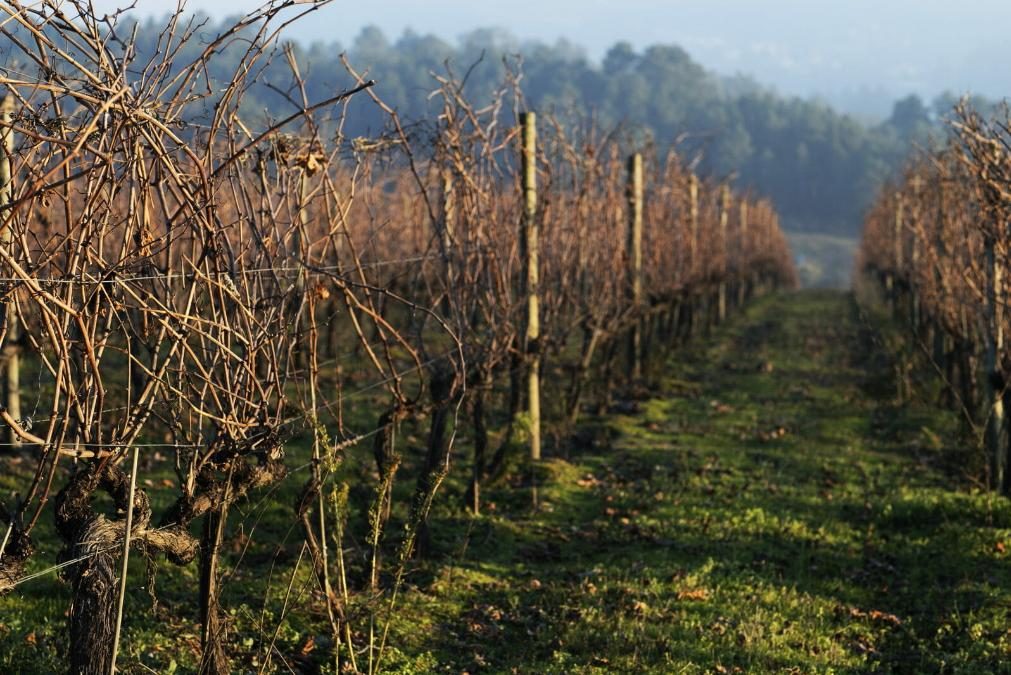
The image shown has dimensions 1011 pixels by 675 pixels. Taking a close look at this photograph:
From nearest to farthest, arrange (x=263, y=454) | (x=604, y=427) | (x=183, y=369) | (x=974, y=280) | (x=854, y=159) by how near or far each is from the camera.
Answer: (x=183, y=369), (x=263, y=454), (x=974, y=280), (x=604, y=427), (x=854, y=159)

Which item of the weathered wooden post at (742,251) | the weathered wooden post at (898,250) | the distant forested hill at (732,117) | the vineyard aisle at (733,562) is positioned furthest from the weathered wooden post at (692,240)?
the distant forested hill at (732,117)

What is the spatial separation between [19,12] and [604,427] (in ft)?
32.5

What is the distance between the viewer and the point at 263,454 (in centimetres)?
486

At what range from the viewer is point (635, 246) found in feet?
46.8

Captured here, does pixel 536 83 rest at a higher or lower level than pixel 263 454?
higher

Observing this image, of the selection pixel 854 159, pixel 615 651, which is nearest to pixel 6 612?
pixel 615 651

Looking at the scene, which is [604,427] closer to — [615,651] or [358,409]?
[358,409]

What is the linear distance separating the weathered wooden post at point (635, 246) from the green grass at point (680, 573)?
7.23ft

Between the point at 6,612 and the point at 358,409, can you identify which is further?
the point at 358,409

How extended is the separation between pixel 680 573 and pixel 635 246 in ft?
24.4

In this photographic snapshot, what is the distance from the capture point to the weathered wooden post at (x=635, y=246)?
14094mm

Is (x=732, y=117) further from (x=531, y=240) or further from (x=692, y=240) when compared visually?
(x=531, y=240)

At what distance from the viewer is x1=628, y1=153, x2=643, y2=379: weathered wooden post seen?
555 inches

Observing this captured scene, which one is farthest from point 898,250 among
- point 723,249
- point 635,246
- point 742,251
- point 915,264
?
point 742,251
